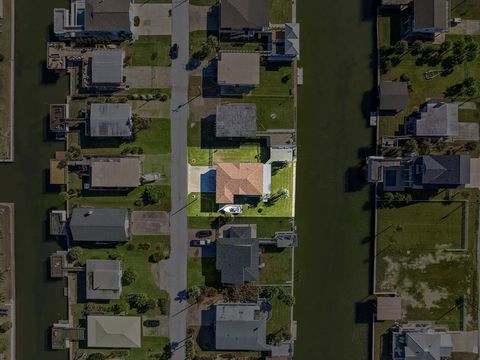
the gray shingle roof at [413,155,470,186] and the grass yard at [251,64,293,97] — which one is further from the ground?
the grass yard at [251,64,293,97]

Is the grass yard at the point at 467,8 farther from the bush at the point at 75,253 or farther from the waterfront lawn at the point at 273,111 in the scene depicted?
the bush at the point at 75,253

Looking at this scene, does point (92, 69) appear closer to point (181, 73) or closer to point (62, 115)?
point (62, 115)

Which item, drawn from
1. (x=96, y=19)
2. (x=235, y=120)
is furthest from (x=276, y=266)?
(x=96, y=19)

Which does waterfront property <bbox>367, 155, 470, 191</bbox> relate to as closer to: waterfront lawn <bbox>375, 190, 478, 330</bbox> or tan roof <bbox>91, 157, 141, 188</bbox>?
waterfront lawn <bbox>375, 190, 478, 330</bbox>

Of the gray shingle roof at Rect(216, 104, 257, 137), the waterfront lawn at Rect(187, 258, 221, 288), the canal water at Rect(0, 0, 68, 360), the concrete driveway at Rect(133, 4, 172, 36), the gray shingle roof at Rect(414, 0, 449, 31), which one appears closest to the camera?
the gray shingle roof at Rect(414, 0, 449, 31)

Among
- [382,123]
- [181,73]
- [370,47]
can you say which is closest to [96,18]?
[181,73]

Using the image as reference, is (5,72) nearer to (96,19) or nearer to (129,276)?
(96,19)

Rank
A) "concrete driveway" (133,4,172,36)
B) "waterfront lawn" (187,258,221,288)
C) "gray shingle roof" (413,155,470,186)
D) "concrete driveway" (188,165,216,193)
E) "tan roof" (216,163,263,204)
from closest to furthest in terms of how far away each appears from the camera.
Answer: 1. "gray shingle roof" (413,155,470,186)
2. "tan roof" (216,163,263,204)
3. "concrete driveway" (133,4,172,36)
4. "concrete driveway" (188,165,216,193)
5. "waterfront lawn" (187,258,221,288)

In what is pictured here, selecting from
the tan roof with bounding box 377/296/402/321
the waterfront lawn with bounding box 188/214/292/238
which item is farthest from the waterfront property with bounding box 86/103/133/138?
the tan roof with bounding box 377/296/402/321
